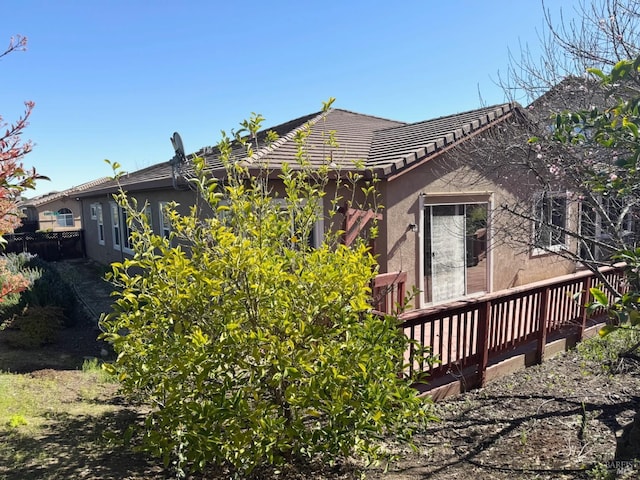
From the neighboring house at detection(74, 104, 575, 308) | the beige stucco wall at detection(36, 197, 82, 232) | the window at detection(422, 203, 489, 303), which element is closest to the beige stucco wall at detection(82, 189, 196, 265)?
the neighboring house at detection(74, 104, 575, 308)

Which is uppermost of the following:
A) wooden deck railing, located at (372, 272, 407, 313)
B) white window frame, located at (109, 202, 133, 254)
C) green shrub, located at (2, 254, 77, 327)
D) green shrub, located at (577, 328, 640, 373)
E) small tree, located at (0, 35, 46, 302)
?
small tree, located at (0, 35, 46, 302)

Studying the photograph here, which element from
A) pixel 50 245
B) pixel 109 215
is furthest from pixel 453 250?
pixel 50 245

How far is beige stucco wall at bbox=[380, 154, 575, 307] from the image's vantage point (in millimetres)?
7745

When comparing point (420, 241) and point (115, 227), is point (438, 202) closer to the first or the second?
point (420, 241)

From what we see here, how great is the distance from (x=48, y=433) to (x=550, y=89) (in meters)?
7.35

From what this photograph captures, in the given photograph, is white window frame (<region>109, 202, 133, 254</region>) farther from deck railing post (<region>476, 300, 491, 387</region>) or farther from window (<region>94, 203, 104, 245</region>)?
deck railing post (<region>476, 300, 491, 387</region>)

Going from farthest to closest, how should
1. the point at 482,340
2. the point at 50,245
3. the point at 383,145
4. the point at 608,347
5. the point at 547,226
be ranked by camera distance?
the point at 50,245 < the point at 383,145 < the point at 608,347 < the point at 482,340 < the point at 547,226

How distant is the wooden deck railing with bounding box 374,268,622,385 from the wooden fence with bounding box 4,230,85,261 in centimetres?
1881

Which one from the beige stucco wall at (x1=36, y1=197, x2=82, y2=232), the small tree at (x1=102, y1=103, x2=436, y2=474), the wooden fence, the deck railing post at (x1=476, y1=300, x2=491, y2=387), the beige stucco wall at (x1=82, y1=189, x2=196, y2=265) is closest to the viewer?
the small tree at (x1=102, y1=103, x2=436, y2=474)

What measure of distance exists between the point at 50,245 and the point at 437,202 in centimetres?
1924

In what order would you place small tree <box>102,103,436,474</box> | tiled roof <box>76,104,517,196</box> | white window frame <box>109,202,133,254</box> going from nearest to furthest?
1. small tree <box>102,103,436,474</box>
2. tiled roof <box>76,104,517,196</box>
3. white window frame <box>109,202,133,254</box>

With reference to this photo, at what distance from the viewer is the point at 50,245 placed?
19.8m

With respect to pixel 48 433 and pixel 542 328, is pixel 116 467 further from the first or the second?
pixel 542 328

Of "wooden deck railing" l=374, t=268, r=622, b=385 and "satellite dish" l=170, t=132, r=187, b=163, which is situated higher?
"satellite dish" l=170, t=132, r=187, b=163
